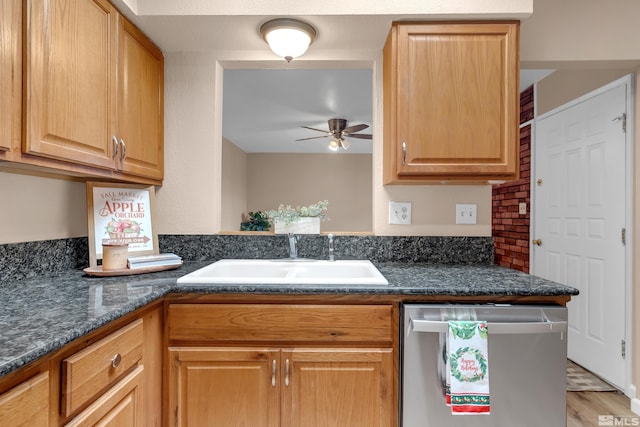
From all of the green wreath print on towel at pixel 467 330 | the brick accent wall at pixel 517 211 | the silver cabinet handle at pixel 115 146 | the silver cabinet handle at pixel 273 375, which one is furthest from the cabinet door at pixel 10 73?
the brick accent wall at pixel 517 211

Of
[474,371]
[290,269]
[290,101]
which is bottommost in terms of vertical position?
[474,371]

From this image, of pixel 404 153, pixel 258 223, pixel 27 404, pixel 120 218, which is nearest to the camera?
pixel 27 404

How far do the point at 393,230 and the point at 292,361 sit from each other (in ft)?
2.96

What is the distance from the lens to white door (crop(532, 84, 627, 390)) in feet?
7.39

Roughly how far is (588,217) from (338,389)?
7.76ft

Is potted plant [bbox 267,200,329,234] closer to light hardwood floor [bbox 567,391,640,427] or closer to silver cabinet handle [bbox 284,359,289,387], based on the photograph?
silver cabinet handle [bbox 284,359,289,387]

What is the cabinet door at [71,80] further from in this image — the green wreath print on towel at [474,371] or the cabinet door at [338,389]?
the green wreath print on towel at [474,371]

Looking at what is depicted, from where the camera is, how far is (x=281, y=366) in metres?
1.22

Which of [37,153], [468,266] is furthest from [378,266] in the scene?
[37,153]

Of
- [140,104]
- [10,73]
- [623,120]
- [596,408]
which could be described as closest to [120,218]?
[140,104]

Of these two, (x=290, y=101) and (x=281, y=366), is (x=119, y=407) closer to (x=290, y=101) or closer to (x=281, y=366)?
(x=281, y=366)

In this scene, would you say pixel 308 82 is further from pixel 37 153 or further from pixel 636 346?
pixel 636 346

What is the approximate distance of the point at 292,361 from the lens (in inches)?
48.3

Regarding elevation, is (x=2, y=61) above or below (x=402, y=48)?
below
